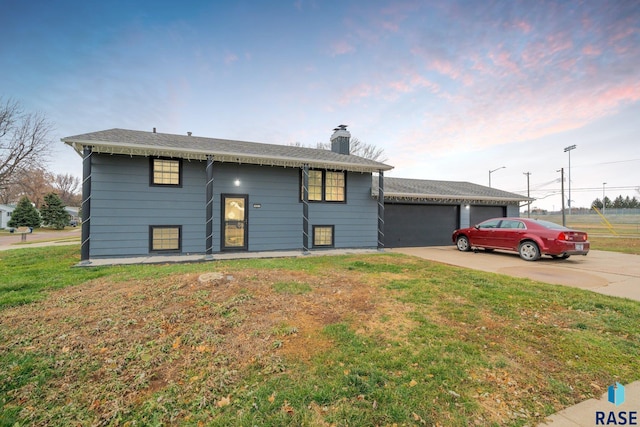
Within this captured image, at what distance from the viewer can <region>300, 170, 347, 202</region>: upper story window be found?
996cm

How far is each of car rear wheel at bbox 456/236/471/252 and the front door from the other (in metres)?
8.72

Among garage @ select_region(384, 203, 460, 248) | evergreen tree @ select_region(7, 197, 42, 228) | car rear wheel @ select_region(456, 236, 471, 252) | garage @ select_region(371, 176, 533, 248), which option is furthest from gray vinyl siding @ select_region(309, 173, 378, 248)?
evergreen tree @ select_region(7, 197, 42, 228)

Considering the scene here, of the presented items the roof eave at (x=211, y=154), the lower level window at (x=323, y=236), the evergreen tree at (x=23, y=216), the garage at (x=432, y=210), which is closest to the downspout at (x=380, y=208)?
the roof eave at (x=211, y=154)

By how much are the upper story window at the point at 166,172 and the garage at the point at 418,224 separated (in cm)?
840

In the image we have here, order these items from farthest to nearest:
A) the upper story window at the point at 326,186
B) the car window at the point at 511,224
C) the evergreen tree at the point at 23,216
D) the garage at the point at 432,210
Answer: the evergreen tree at the point at 23,216, the garage at the point at 432,210, the upper story window at the point at 326,186, the car window at the point at 511,224

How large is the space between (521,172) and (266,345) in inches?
1581

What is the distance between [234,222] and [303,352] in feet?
23.2

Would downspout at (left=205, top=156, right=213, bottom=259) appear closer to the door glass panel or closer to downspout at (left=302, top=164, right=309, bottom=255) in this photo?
the door glass panel

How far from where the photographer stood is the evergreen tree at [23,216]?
30.8 m

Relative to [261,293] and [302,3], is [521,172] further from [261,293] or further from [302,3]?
[261,293]

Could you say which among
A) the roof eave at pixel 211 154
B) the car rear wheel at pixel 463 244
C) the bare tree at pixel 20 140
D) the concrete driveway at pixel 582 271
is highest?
the bare tree at pixel 20 140

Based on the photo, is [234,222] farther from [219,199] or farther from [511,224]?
[511,224]

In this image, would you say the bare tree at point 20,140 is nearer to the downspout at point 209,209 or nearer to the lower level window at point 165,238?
the lower level window at point 165,238

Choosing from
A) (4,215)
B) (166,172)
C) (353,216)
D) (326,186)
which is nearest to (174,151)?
(166,172)
